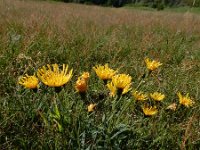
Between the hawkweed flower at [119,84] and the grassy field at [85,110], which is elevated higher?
the hawkweed flower at [119,84]

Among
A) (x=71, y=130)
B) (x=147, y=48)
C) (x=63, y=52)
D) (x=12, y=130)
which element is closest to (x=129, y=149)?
(x=71, y=130)

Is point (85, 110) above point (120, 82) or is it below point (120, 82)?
below

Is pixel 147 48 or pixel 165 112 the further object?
pixel 147 48

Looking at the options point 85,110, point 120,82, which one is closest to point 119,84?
point 120,82

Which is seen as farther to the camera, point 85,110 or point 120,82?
point 85,110

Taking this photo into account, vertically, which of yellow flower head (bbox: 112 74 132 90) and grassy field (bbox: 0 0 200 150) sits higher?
yellow flower head (bbox: 112 74 132 90)

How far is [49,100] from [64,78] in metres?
0.57

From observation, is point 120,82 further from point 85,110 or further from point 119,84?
point 85,110

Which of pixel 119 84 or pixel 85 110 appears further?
pixel 85 110

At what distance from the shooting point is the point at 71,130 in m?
1.62

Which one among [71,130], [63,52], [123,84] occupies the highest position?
[123,84]

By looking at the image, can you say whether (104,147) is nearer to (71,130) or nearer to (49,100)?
(71,130)

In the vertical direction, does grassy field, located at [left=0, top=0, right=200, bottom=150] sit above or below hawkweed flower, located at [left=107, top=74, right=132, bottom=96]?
below

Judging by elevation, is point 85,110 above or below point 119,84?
below
